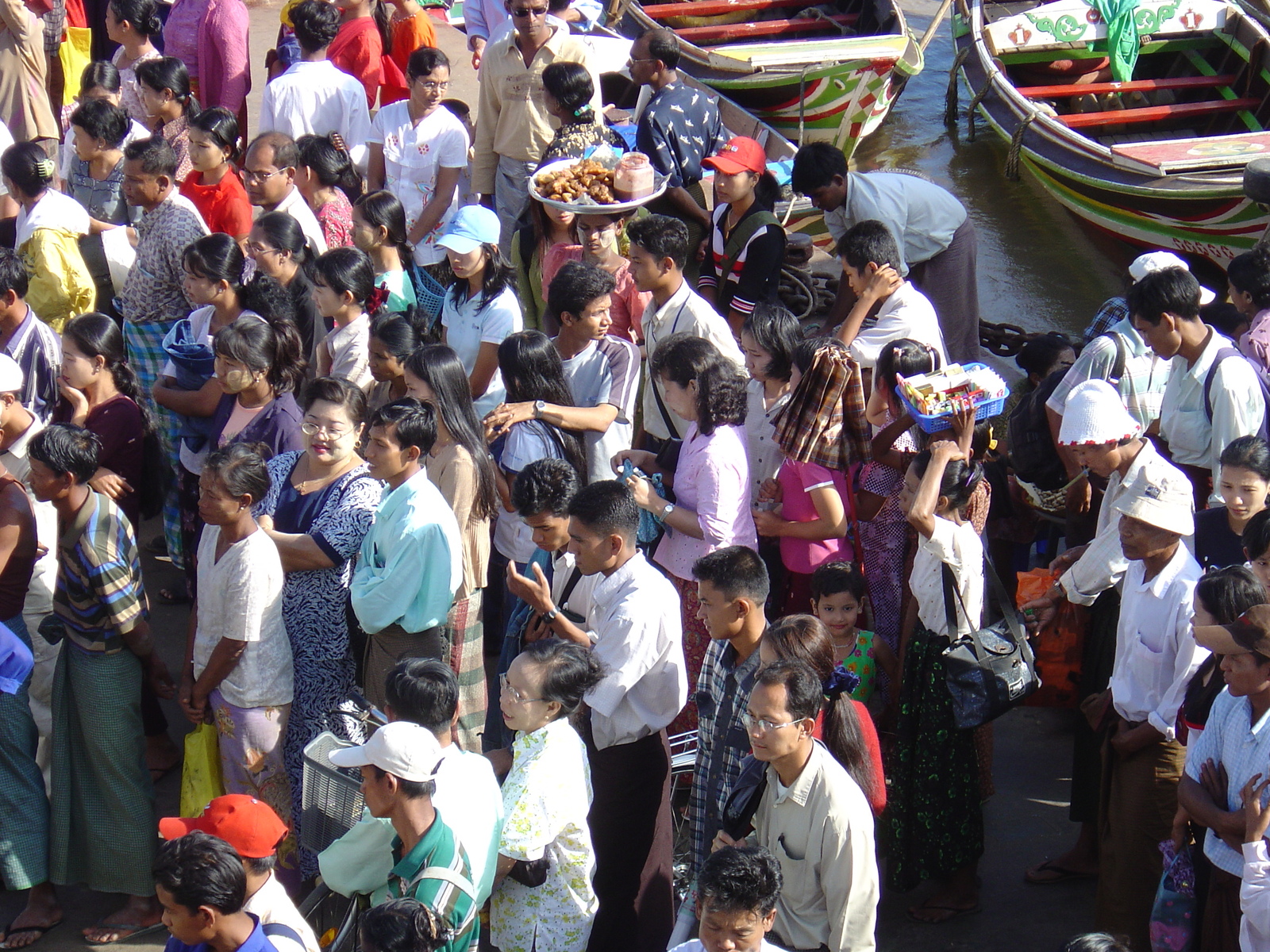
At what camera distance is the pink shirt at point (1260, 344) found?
5.07m

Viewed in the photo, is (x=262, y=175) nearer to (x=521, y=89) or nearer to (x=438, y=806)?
(x=521, y=89)

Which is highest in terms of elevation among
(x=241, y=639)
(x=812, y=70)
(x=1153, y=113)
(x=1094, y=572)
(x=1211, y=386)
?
(x=1211, y=386)

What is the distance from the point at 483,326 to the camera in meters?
5.64

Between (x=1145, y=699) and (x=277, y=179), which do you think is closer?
(x=1145, y=699)

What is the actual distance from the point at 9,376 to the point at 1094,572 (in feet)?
13.0

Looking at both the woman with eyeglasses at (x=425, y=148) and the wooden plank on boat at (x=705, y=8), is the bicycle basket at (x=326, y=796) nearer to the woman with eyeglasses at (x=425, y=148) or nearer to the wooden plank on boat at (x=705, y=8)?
the woman with eyeglasses at (x=425, y=148)

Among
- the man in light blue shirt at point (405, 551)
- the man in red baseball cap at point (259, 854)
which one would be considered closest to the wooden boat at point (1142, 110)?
the man in light blue shirt at point (405, 551)

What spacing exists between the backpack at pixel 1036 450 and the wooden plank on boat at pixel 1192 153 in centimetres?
386

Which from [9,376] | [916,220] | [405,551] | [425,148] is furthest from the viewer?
[425,148]

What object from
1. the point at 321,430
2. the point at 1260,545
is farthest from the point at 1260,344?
the point at 321,430

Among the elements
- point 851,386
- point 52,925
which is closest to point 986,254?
point 851,386

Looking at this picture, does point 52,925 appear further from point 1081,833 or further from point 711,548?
point 1081,833

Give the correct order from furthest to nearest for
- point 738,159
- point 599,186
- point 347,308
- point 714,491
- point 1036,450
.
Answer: point 599,186 < point 738,159 < point 347,308 < point 1036,450 < point 714,491

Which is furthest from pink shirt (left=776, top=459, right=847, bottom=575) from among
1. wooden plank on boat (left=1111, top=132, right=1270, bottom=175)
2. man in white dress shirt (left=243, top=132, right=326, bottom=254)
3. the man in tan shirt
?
wooden plank on boat (left=1111, top=132, right=1270, bottom=175)
